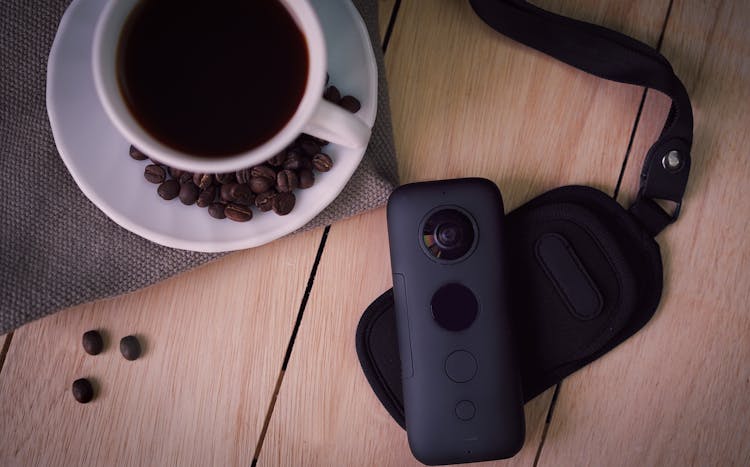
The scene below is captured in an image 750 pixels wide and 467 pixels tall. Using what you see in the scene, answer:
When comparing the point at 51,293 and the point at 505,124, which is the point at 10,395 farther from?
the point at 505,124

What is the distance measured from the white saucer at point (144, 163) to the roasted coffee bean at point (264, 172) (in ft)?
0.08

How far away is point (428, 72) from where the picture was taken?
591 mm

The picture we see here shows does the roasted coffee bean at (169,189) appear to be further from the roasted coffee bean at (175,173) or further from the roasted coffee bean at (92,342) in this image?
the roasted coffee bean at (92,342)

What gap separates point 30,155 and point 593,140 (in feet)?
1.63

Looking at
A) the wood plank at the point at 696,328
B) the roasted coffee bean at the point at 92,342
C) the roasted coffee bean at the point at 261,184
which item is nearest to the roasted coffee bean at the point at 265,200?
the roasted coffee bean at the point at 261,184

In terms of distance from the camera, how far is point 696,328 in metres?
0.60

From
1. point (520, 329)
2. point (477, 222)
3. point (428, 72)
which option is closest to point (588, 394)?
point (520, 329)

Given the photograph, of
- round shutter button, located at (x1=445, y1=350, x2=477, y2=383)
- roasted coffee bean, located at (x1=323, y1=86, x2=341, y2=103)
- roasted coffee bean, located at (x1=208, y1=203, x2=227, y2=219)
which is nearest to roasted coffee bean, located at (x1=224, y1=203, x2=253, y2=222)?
roasted coffee bean, located at (x1=208, y1=203, x2=227, y2=219)

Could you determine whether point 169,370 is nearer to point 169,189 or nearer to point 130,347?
point 130,347

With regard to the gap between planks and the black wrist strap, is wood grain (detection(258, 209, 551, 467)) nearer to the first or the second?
the gap between planks

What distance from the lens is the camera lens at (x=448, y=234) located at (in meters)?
0.54

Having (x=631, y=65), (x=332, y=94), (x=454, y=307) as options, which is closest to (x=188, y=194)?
(x=332, y=94)

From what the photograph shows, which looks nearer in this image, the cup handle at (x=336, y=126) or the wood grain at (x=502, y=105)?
the cup handle at (x=336, y=126)

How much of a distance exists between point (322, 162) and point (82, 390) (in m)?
0.31
